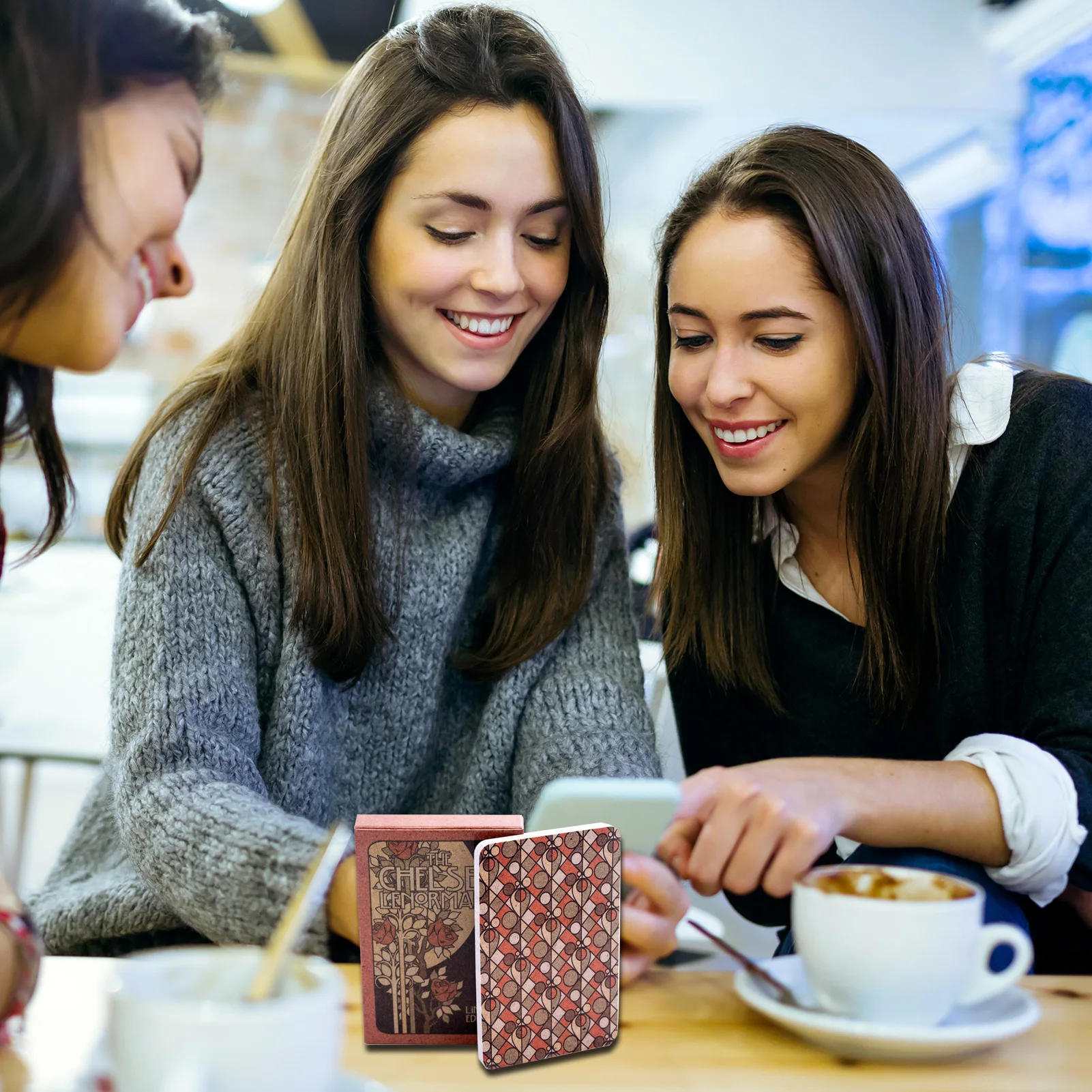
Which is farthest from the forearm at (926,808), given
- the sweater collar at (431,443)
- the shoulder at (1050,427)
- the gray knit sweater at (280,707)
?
the sweater collar at (431,443)

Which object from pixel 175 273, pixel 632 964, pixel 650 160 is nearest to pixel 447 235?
pixel 175 273

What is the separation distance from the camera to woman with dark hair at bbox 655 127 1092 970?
1.12 m

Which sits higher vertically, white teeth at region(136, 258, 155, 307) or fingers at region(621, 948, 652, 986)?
white teeth at region(136, 258, 155, 307)

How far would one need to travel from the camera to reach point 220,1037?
0.44 metres

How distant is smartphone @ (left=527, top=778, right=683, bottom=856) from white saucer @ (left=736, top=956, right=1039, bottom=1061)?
4.8 inches

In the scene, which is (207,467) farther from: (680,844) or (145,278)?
(680,844)

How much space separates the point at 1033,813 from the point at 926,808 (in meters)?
0.09

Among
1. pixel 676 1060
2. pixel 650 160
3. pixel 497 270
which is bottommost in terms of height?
pixel 676 1060

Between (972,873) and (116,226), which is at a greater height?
(116,226)

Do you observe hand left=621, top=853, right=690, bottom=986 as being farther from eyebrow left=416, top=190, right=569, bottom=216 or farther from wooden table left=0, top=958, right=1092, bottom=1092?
eyebrow left=416, top=190, right=569, bottom=216

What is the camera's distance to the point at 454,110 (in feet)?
3.79

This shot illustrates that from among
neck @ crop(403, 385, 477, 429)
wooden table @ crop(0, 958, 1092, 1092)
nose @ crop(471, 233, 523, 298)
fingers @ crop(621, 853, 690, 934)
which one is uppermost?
nose @ crop(471, 233, 523, 298)

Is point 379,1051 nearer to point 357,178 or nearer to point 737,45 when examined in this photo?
point 357,178

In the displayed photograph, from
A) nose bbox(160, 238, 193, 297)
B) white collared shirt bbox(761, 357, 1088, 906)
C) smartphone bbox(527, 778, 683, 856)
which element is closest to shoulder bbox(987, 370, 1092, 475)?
white collared shirt bbox(761, 357, 1088, 906)
